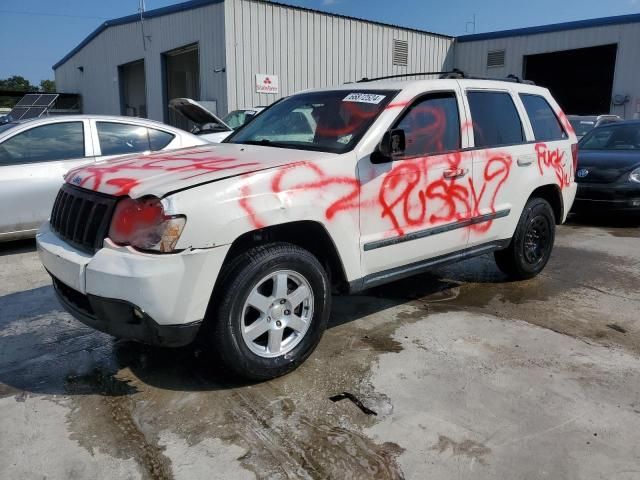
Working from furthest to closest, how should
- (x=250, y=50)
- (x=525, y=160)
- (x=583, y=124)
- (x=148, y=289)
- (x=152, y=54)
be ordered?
(x=152, y=54) → (x=250, y=50) → (x=583, y=124) → (x=525, y=160) → (x=148, y=289)

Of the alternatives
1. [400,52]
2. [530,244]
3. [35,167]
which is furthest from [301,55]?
[530,244]

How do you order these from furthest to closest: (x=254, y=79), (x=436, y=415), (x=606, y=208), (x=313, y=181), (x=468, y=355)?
(x=254, y=79) < (x=606, y=208) < (x=468, y=355) < (x=313, y=181) < (x=436, y=415)

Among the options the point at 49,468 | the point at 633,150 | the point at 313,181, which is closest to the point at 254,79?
the point at 633,150

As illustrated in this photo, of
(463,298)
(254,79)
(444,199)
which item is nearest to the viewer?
(444,199)

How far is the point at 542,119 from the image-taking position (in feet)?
16.9

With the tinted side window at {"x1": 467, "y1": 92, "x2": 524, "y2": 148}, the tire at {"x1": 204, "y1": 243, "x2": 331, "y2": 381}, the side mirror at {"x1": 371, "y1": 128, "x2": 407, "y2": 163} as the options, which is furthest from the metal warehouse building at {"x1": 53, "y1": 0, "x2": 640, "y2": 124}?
the tire at {"x1": 204, "y1": 243, "x2": 331, "y2": 381}

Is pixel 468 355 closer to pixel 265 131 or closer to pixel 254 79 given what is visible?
pixel 265 131

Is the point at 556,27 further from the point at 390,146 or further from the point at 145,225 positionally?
the point at 145,225

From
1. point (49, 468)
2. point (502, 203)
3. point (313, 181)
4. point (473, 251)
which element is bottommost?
point (49, 468)

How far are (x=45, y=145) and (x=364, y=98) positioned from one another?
408 cm

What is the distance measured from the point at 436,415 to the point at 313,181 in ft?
4.75

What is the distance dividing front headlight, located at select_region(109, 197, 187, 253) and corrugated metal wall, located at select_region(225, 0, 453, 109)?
14418mm

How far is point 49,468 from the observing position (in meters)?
2.51

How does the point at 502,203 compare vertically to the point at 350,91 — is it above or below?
below
